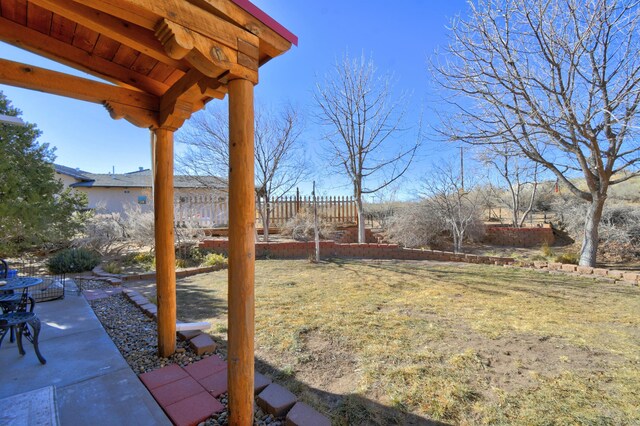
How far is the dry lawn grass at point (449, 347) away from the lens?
6.71 ft

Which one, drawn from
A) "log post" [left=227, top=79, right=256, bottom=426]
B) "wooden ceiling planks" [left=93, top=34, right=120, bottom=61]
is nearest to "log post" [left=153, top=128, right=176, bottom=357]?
"wooden ceiling planks" [left=93, top=34, right=120, bottom=61]

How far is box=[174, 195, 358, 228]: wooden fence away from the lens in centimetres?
1159

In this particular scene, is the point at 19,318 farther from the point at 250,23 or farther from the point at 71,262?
the point at 71,262

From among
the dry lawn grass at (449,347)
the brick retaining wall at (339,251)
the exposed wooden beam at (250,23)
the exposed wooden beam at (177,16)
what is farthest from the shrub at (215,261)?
the exposed wooden beam at (177,16)

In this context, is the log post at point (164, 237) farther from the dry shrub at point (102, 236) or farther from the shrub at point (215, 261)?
the dry shrub at point (102, 236)

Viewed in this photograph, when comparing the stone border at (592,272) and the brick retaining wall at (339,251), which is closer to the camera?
the stone border at (592,272)

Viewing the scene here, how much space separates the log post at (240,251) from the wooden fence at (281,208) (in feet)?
31.8

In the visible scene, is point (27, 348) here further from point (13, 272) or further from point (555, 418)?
point (555, 418)

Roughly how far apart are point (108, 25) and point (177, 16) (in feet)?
1.52

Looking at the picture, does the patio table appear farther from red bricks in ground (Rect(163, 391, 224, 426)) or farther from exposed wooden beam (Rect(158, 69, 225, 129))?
exposed wooden beam (Rect(158, 69, 225, 129))

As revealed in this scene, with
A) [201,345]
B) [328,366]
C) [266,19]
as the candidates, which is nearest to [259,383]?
[328,366]

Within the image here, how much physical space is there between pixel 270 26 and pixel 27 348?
3.53 m

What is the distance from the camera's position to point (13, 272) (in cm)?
391

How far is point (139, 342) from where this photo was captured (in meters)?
2.96
